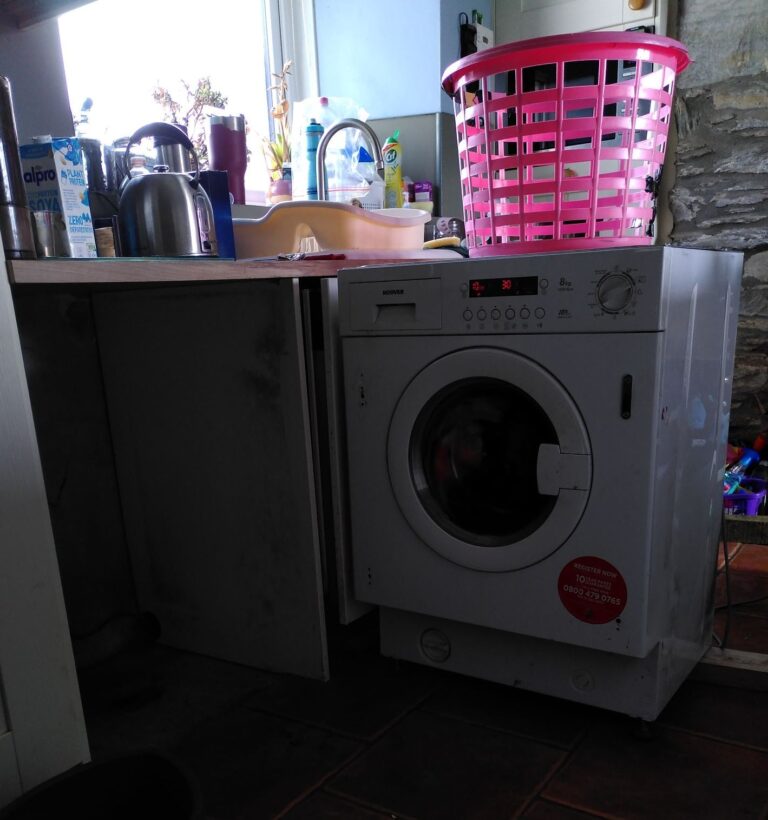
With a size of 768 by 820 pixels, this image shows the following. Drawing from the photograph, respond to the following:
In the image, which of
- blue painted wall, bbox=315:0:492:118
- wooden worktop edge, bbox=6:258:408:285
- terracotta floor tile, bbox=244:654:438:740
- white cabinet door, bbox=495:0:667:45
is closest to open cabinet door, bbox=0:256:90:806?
wooden worktop edge, bbox=6:258:408:285

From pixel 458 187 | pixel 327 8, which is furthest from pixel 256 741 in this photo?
pixel 327 8

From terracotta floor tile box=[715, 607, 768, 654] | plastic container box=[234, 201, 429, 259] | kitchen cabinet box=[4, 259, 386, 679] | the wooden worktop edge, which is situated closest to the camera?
the wooden worktop edge

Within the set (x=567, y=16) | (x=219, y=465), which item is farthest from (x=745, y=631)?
(x=567, y=16)

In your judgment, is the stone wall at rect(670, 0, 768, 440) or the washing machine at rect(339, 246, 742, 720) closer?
the washing machine at rect(339, 246, 742, 720)

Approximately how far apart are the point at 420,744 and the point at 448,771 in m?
0.09

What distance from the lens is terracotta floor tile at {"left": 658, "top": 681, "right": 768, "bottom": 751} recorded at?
4.26 feet

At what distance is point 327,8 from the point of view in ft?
8.61

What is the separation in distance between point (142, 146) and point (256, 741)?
1312mm

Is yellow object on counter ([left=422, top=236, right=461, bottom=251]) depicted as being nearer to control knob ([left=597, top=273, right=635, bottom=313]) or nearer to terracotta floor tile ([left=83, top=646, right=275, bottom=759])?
control knob ([left=597, top=273, right=635, bottom=313])

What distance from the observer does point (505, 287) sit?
48.6 inches

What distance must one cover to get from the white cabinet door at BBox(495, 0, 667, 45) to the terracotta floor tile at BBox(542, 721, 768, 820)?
243 cm

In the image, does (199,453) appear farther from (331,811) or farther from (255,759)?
(331,811)

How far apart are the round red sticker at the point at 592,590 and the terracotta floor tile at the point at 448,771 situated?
0.90 feet

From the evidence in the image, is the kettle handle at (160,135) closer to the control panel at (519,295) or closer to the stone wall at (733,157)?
the control panel at (519,295)
